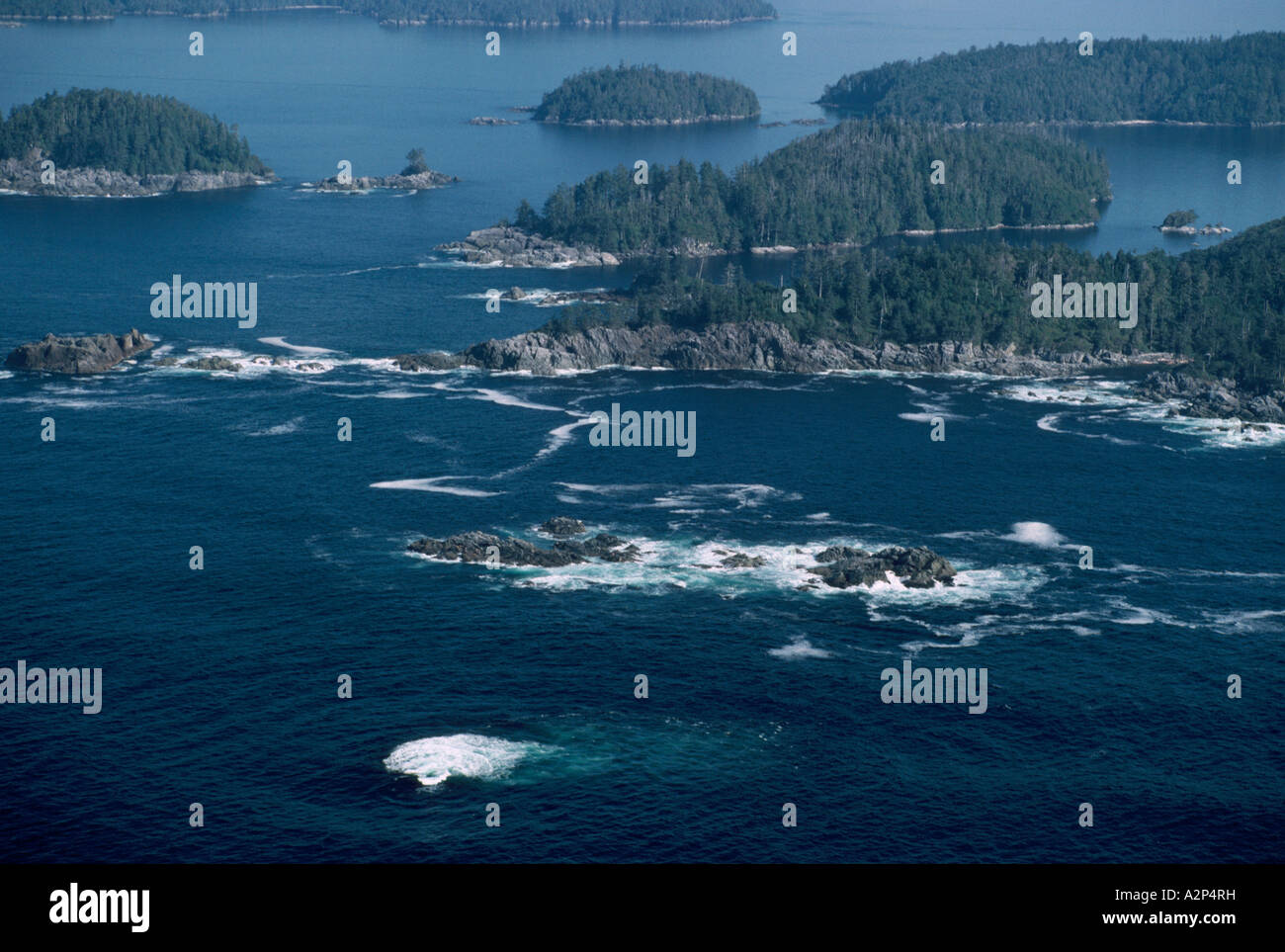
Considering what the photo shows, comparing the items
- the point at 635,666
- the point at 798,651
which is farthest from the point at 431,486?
the point at 798,651

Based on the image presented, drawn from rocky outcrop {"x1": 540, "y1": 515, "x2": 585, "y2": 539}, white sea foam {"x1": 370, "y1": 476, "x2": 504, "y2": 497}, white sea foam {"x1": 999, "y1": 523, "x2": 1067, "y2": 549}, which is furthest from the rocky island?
white sea foam {"x1": 370, "y1": 476, "x2": 504, "y2": 497}

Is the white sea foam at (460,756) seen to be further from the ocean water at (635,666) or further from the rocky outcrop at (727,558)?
the rocky outcrop at (727,558)

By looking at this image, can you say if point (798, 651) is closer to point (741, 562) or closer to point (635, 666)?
point (635, 666)

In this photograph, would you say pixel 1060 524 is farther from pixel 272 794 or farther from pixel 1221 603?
pixel 272 794

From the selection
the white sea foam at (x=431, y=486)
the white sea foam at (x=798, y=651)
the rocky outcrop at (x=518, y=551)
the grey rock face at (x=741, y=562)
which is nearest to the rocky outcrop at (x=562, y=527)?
the rocky outcrop at (x=518, y=551)

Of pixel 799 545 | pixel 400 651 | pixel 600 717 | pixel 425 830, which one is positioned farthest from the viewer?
pixel 799 545

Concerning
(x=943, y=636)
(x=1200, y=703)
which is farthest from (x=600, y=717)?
(x=1200, y=703)
